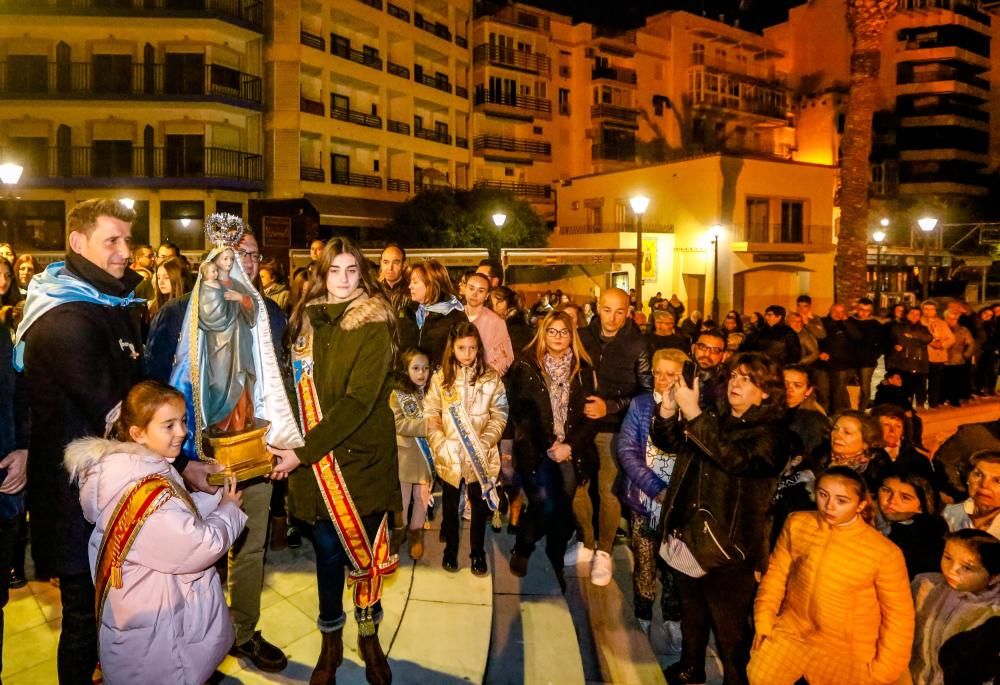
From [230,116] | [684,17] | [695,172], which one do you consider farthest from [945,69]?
[230,116]

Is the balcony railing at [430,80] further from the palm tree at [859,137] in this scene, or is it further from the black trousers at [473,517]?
the black trousers at [473,517]

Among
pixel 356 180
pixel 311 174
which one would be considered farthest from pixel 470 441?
pixel 356 180

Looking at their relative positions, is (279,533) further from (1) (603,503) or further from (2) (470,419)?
(1) (603,503)

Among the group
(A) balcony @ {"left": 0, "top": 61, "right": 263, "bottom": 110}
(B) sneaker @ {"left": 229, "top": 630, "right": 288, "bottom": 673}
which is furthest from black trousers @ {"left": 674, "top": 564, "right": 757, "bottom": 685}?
(A) balcony @ {"left": 0, "top": 61, "right": 263, "bottom": 110}

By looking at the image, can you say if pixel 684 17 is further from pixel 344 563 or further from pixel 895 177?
pixel 344 563

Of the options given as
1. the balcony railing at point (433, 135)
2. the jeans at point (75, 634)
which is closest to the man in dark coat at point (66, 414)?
the jeans at point (75, 634)

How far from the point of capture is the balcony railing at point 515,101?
129ft

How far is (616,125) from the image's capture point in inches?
1743

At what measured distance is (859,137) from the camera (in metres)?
17.5

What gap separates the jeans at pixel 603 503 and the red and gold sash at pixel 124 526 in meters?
3.03

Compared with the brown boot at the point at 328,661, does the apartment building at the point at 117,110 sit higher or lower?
higher

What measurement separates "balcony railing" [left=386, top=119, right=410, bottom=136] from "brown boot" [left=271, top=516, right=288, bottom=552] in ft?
104

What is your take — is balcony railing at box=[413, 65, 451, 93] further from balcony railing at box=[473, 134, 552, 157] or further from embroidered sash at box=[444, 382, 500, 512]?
embroidered sash at box=[444, 382, 500, 512]

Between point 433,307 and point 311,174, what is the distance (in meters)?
26.6
